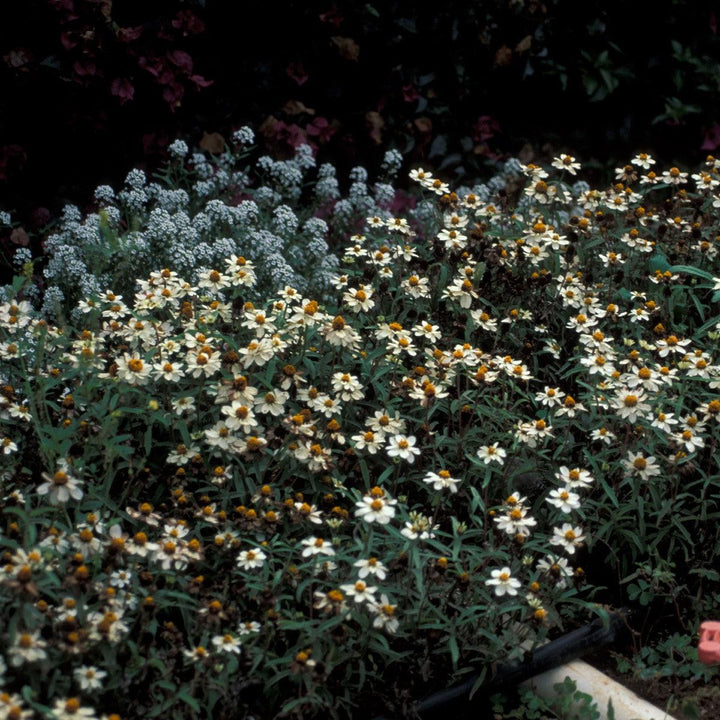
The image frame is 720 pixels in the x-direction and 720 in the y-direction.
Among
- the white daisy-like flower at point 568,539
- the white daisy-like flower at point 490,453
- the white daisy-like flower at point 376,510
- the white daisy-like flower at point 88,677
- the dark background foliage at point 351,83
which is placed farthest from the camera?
the dark background foliage at point 351,83

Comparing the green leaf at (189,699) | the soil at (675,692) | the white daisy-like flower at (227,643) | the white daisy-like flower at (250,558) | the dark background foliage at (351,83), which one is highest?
the dark background foliage at (351,83)

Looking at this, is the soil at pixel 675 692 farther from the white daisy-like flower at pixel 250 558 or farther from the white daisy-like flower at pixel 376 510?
the white daisy-like flower at pixel 250 558

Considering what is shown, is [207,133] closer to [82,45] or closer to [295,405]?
[82,45]

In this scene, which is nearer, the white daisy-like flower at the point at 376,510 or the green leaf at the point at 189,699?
the green leaf at the point at 189,699

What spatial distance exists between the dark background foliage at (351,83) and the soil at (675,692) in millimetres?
2896

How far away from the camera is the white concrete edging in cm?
269

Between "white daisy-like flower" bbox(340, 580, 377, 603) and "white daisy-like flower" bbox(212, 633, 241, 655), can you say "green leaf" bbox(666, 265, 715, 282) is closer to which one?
"white daisy-like flower" bbox(340, 580, 377, 603)

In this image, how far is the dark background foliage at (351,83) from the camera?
14.6 ft

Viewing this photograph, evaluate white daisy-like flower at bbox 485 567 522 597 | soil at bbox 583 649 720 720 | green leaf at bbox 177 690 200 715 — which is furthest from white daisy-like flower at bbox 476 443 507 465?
green leaf at bbox 177 690 200 715

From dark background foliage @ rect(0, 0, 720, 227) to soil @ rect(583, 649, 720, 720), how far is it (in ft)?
9.50

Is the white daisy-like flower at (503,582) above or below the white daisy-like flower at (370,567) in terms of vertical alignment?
below

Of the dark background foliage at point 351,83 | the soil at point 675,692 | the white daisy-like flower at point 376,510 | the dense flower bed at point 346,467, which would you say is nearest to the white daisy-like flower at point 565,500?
the dense flower bed at point 346,467

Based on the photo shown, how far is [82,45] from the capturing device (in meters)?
4.31

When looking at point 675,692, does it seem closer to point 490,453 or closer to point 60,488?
point 490,453
